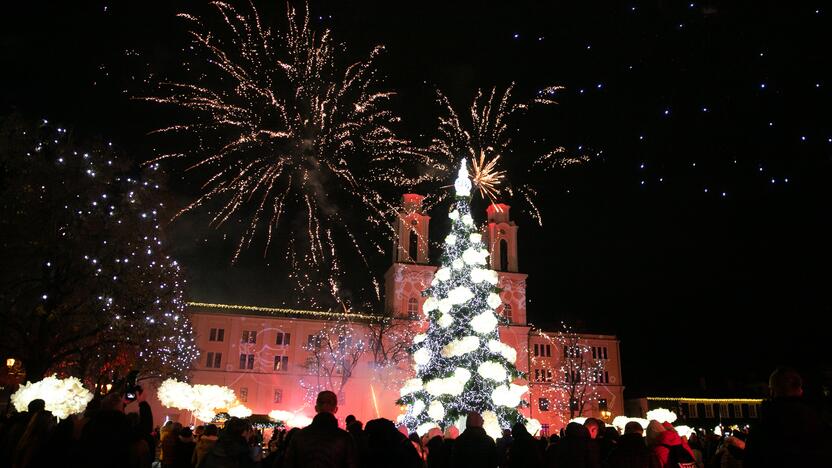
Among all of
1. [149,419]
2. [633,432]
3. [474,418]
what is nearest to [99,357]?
[149,419]

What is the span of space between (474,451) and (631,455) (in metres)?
1.82

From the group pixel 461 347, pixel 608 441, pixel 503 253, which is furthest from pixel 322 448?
pixel 503 253

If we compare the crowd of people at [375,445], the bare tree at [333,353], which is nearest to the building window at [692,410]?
the bare tree at [333,353]

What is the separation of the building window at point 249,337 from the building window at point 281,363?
2.39 metres

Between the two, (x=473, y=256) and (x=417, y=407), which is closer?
(x=417, y=407)

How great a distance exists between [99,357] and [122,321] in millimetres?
4481

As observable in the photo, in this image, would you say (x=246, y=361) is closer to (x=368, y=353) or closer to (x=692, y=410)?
(x=368, y=353)

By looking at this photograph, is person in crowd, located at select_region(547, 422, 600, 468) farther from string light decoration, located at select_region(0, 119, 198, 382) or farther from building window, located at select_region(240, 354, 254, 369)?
building window, located at select_region(240, 354, 254, 369)

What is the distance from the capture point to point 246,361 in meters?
47.9

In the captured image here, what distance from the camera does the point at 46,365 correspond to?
789 inches

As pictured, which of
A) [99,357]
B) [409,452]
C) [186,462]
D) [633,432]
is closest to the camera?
[409,452]

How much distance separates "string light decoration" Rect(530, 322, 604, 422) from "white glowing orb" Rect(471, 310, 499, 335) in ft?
111

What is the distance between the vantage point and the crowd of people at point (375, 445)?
379 centimetres

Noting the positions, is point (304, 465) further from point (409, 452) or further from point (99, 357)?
point (99, 357)
